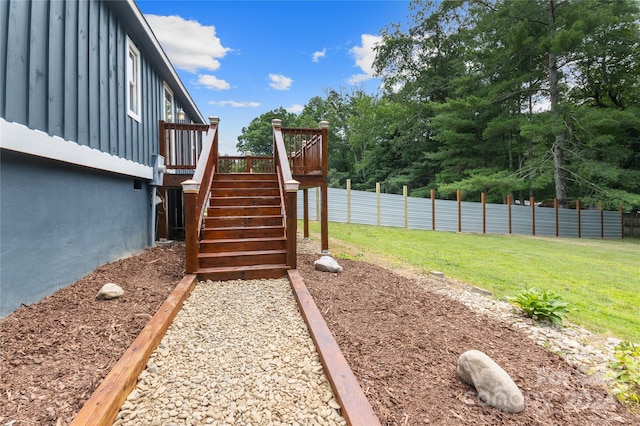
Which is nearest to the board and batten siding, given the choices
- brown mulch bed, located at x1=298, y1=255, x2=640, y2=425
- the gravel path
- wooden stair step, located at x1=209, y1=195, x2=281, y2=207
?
wooden stair step, located at x1=209, y1=195, x2=281, y2=207

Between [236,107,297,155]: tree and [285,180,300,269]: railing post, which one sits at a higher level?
[236,107,297,155]: tree

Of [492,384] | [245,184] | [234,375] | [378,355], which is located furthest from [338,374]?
[245,184]

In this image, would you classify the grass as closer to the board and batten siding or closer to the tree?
the board and batten siding

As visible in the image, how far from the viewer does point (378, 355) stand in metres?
2.38

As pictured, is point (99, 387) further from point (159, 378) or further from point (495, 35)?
point (495, 35)

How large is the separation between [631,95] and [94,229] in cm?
2272

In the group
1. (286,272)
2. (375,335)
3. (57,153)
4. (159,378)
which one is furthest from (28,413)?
(286,272)

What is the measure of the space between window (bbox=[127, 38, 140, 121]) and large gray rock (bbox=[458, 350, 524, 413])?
5.93 m

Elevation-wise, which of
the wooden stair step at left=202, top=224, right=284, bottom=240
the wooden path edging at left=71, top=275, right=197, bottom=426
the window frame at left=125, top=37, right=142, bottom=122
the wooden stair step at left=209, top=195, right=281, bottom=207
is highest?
the window frame at left=125, top=37, right=142, bottom=122

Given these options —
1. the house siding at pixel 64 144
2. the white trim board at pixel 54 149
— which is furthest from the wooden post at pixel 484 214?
the white trim board at pixel 54 149

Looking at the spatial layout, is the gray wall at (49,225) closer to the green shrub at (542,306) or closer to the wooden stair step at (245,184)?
the wooden stair step at (245,184)

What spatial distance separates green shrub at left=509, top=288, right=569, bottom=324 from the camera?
3.18 m

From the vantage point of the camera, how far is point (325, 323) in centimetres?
279

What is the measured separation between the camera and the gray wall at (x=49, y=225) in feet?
8.87
